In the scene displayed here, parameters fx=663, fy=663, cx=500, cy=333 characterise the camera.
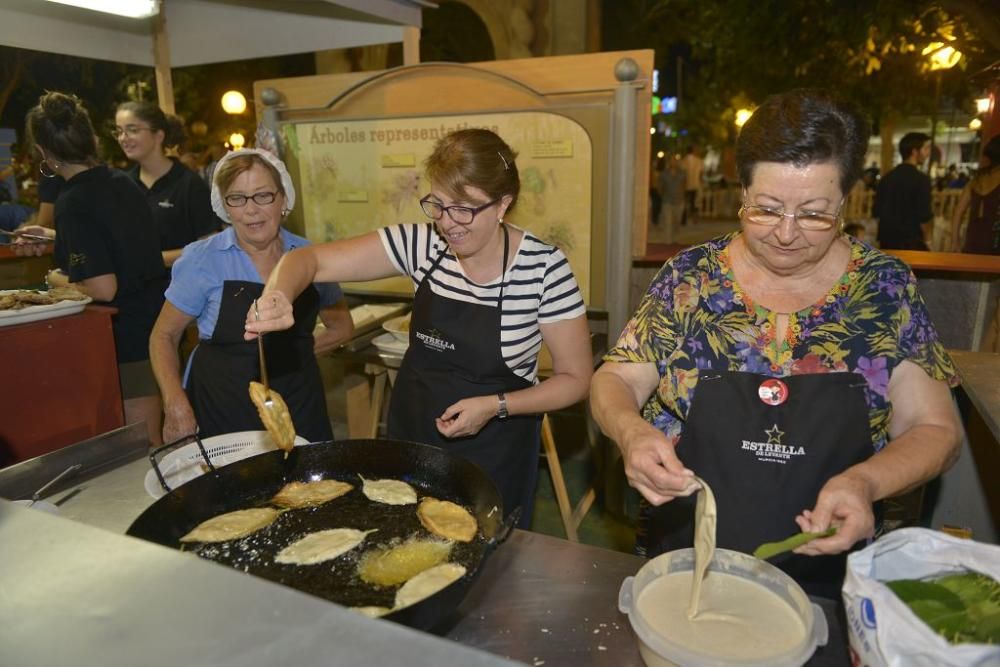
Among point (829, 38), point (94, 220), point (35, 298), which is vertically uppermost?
point (829, 38)

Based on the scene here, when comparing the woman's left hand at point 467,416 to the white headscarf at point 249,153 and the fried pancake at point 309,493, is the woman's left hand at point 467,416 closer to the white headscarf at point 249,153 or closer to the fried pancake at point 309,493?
the fried pancake at point 309,493

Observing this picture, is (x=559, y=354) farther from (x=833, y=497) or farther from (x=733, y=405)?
(x=833, y=497)

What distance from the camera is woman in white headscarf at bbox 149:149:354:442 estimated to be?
258cm

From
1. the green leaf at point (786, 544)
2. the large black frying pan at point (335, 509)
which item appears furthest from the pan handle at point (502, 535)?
the green leaf at point (786, 544)

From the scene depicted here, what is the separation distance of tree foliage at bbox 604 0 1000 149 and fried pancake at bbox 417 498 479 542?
27.0 feet

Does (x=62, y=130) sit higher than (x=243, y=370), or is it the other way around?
(x=62, y=130)

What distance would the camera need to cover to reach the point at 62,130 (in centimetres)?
334

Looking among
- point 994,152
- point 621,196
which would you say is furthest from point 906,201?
point 621,196

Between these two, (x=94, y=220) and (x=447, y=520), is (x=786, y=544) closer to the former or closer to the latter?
(x=447, y=520)

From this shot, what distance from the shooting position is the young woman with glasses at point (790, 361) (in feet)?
4.98

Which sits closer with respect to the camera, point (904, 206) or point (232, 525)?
point (232, 525)

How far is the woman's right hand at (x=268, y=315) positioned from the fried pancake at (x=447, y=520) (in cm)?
66

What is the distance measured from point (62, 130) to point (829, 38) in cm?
1030

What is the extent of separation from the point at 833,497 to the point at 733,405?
0.43m
